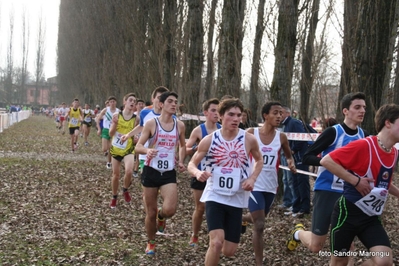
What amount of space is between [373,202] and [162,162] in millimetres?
3380

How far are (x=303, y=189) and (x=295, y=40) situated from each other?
2975 mm

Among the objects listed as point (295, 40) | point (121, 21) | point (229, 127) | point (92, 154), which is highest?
point (121, 21)

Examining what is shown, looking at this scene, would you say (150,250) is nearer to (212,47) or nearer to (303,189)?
(303,189)

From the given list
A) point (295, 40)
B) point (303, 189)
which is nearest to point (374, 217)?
point (303, 189)

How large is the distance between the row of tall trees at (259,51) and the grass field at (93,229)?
96.7 inches

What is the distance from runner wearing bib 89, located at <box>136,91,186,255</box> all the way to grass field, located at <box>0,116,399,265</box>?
1.80 ft

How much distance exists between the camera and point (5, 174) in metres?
14.8

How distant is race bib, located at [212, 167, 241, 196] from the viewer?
221 inches

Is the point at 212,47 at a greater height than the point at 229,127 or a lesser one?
greater

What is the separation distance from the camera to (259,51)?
469 inches

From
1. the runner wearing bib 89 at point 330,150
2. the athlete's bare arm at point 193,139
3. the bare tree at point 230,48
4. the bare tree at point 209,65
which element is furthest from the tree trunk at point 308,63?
the bare tree at point 209,65

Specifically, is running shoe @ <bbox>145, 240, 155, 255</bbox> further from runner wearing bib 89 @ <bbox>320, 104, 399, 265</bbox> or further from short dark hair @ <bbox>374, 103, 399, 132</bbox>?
short dark hair @ <bbox>374, 103, 399, 132</bbox>

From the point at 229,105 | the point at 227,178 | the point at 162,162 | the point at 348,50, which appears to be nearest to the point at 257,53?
the point at 348,50

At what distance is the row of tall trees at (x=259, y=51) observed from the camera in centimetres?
891
